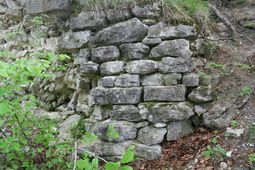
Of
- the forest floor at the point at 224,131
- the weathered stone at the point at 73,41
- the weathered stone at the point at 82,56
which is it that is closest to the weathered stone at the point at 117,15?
the weathered stone at the point at 73,41

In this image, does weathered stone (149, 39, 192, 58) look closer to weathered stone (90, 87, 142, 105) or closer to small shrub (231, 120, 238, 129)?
weathered stone (90, 87, 142, 105)

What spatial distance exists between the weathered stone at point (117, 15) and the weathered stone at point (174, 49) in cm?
65

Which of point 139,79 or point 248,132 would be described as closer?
point 248,132

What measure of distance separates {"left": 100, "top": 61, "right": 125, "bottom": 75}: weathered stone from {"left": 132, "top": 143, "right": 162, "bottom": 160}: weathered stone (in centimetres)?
105

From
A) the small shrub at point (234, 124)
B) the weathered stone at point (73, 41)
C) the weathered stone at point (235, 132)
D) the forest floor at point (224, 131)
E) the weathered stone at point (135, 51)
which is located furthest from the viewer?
the weathered stone at point (73, 41)

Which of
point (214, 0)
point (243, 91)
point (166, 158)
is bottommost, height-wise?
point (166, 158)

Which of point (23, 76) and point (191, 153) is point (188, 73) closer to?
point (191, 153)

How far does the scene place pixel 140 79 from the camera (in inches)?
157

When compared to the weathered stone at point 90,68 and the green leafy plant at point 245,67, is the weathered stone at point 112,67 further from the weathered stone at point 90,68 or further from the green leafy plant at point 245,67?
the green leafy plant at point 245,67

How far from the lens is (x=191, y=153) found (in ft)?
12.0

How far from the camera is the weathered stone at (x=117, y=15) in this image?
4074 mm

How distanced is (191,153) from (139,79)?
1176 mm

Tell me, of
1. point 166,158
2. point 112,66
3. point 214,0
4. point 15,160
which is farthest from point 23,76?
point 214,0

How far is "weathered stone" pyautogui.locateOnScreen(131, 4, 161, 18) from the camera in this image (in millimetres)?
4027
